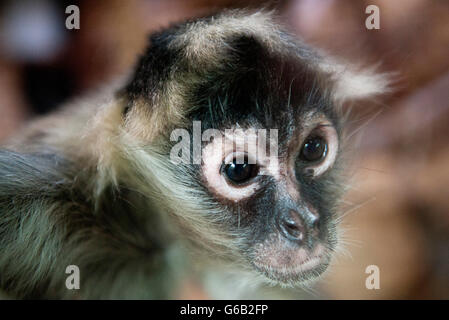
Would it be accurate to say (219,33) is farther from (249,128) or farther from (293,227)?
(293,227)

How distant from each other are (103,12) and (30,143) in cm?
39

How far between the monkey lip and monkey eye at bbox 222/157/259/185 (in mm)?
149

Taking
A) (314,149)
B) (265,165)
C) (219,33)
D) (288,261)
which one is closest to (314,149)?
(314,149)

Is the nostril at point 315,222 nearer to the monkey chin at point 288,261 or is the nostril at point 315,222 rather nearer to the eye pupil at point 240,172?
the monkey chin at point 288,261

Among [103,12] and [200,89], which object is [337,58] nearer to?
[200,89]

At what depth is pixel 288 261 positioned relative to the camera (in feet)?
3.20

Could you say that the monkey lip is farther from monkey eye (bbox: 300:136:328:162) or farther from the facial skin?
monkey eye (bbox: 300:136:328:162)

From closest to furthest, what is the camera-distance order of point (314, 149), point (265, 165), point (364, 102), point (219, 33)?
point (219, 33) → point (265, 165) → point (314, 149) → point (364, 102)

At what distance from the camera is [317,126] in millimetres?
1075

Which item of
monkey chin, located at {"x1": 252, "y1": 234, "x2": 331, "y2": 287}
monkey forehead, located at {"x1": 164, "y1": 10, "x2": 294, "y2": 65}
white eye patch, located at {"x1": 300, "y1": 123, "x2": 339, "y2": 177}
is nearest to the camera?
monkey forehead, located at {"x1": 164, "y1": 10, "x2": 294, "y2": 65}

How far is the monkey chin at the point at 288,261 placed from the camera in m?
0.97

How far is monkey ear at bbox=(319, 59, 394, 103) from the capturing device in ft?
3.90

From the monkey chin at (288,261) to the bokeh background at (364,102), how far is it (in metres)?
0.12

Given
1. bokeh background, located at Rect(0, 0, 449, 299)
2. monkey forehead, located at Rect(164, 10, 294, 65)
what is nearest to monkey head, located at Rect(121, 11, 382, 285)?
monkey forehead, located at Rect(164, 10, 294, 65)
